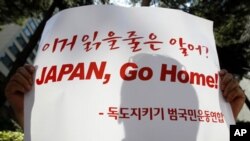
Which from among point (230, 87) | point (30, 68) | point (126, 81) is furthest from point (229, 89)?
point (30, 68)

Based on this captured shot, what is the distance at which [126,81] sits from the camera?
1.95 m

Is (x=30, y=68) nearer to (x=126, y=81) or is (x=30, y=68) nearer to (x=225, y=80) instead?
(x=126, y=81)

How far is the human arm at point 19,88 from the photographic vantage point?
1995 millimetres

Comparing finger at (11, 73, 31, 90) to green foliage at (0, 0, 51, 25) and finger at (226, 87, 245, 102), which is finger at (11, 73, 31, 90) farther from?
green foliage at (0, 0, 51, 25)

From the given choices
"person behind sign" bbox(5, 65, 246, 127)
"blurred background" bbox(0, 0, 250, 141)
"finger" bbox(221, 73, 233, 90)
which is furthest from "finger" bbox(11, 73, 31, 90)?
"blurred background" bbox(0, 0, 250, 141)

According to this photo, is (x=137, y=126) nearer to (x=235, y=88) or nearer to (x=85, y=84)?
(x=85, y=84)

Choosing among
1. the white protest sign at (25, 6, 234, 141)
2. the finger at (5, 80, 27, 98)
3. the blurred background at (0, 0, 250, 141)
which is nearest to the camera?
the white protest sign at (25, 6, 234, 141)

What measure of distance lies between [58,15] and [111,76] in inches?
20.2

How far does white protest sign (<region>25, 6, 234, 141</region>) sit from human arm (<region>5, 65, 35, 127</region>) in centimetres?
4

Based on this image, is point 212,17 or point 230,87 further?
point 212,17

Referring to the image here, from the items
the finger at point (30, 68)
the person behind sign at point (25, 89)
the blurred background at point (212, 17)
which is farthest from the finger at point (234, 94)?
the blurred background at point (212, 17)

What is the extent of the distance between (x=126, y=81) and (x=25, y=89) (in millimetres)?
518

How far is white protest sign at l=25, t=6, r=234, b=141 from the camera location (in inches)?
74.3

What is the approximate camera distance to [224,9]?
15.2 m
